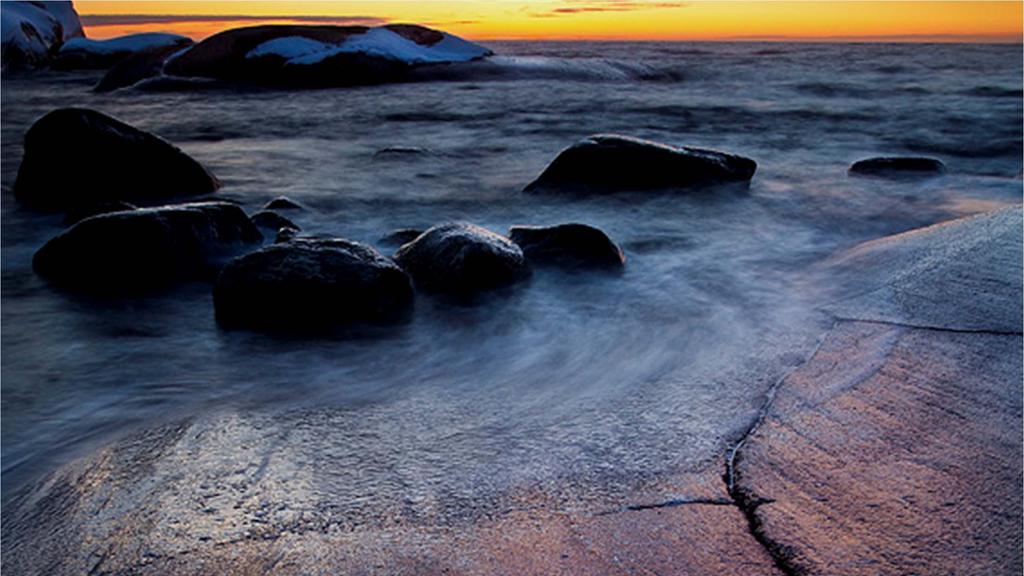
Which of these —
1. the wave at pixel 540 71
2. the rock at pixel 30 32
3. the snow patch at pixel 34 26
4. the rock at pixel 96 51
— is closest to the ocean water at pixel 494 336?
the wave at pixel 540 71

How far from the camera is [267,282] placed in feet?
9.21

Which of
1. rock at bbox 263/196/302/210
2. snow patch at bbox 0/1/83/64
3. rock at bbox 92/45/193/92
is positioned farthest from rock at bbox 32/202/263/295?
snow patch at bbox 0/1/83/64

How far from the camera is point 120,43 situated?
952 inches

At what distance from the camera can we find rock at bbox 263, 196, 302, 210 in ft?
16.0

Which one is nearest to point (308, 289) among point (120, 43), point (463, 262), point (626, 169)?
point (463, 262)

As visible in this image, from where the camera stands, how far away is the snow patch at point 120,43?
22.9 m

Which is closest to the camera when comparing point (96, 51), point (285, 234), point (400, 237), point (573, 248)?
point (573, 248)

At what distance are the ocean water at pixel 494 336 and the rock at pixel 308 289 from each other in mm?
94

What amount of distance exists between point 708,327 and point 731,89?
12584mm

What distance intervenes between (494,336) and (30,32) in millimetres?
26497

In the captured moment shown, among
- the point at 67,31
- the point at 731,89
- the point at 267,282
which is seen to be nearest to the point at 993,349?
the point at 267,282

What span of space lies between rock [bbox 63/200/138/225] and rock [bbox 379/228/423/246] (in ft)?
3.92

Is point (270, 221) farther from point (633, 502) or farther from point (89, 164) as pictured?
point (633, 502)

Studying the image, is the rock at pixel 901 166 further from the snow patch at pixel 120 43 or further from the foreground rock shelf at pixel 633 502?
the snow patch at pixel 120 43
